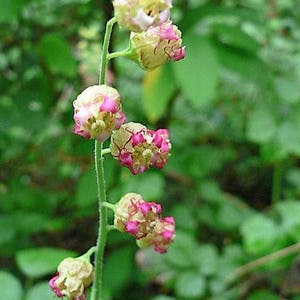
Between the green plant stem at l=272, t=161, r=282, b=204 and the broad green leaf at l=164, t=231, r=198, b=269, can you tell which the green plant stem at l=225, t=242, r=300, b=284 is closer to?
the broad green leaf at l=164, t=231, r=198, b=269

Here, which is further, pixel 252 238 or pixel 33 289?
pixel 252 238

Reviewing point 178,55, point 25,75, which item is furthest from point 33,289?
point 25,75

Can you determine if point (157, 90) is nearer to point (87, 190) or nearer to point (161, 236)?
point (87, 190)

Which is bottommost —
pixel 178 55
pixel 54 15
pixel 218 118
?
pixel 178 55

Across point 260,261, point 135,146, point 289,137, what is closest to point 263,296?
point 260,261

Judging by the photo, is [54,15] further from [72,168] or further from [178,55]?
[178,55]
